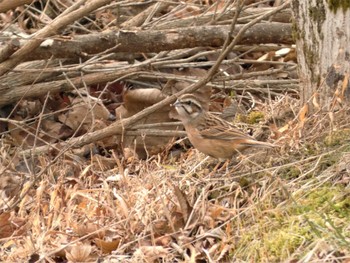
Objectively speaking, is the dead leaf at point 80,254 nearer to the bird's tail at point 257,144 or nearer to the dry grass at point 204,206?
the dry grass at point 204,206

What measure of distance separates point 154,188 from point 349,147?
4.38ft

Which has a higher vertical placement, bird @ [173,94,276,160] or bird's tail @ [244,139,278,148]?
bird's tail @ [244,139,278,148]

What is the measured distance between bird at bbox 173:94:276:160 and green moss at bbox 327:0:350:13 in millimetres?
1110

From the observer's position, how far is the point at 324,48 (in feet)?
22.0

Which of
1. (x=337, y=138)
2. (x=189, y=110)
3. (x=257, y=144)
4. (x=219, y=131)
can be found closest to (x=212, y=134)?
(x=219, y=131)

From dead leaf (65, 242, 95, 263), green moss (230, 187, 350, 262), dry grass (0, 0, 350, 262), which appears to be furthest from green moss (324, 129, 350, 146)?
dead leaf (65, 242, 95, 263)

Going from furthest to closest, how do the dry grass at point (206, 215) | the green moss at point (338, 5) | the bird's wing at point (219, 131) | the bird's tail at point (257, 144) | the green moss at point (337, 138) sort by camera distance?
the bird's wing at point (219, 131)
the green moss at point (338, 5)
the bird's tail at point (257, 144)
the green moss at point (337, 138)
the dry grass at point (206, 215)

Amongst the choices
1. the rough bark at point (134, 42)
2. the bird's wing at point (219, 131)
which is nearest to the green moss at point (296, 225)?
the bird's wing at point (219, 131)

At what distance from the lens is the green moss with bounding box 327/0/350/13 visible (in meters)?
6.55

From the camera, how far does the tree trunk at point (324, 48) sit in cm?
659

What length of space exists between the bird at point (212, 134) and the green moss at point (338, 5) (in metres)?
1.11

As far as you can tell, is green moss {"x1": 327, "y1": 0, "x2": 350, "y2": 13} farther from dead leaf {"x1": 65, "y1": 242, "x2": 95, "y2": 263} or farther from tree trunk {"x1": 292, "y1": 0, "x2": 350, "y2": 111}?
dead leaf {"x1": 65, "y1": 242, "x2": 95, "y2": 263}

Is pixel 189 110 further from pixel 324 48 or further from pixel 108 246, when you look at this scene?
pixel 108 246

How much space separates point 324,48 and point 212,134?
1.04 metres
